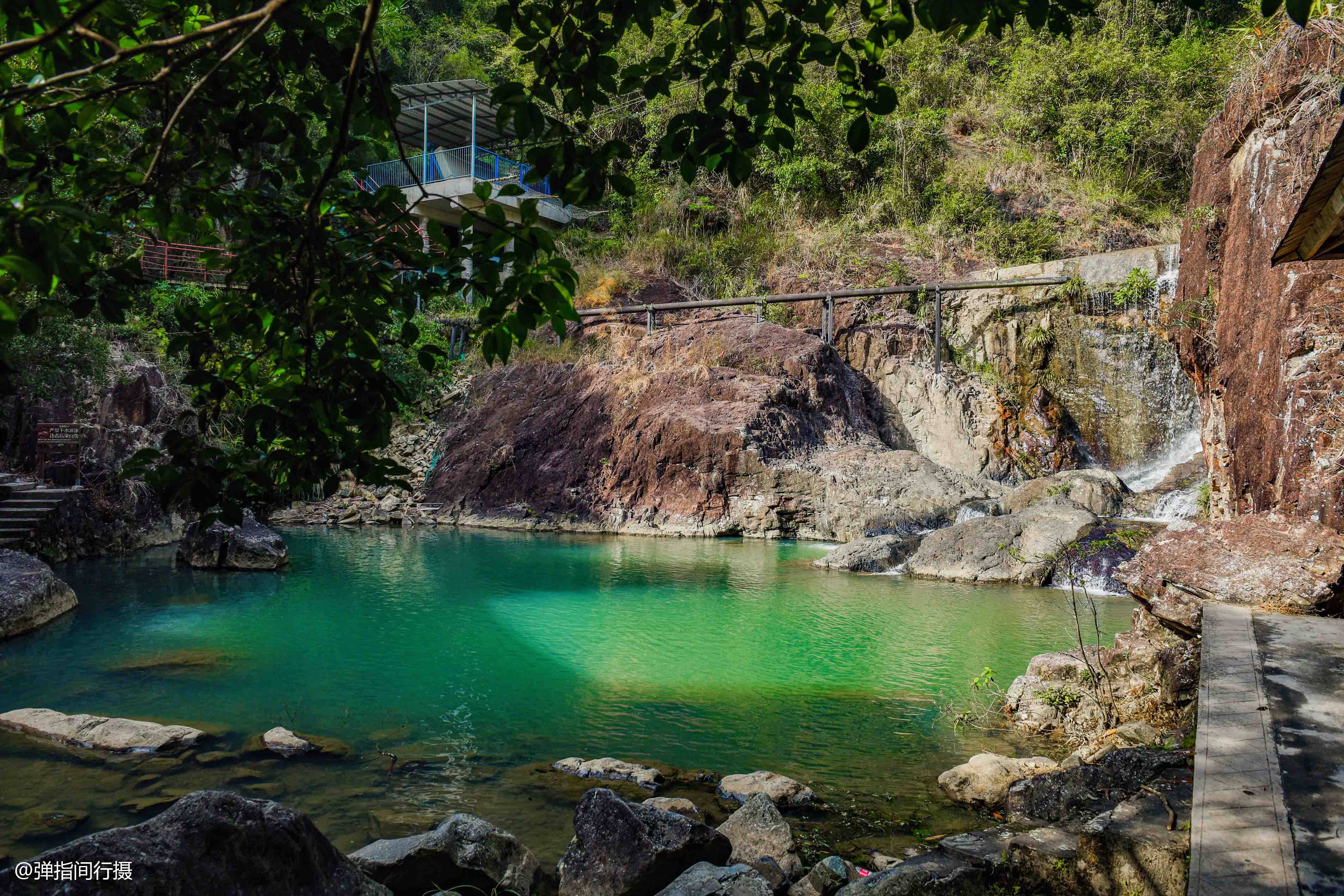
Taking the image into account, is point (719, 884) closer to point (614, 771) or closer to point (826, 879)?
point (826, 879)

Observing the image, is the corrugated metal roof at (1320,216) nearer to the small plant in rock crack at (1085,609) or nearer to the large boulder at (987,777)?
the small plant in rock crack at (1085,609)

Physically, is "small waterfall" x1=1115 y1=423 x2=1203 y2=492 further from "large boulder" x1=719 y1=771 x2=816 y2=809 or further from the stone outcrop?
"large boulder" x1=719 y1=771 x2=816 y2=809

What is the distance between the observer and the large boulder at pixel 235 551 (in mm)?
13297

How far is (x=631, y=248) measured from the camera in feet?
89.4

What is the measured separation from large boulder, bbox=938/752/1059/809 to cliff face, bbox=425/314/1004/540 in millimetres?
10624

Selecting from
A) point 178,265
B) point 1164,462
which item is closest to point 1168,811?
point 1164,462

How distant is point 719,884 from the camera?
12.2ft

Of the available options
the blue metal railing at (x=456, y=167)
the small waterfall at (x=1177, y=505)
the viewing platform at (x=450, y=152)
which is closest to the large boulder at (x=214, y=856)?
the small waterfall at (x=1177, y=505)

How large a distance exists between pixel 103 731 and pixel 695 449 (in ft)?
42.5

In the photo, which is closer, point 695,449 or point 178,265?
point 695,449

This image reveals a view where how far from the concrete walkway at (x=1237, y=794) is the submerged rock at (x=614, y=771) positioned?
3.11m

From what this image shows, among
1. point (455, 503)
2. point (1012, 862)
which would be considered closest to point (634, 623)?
point (1012, 862)

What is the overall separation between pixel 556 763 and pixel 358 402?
376cm

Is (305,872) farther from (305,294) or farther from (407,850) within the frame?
(305,294)
